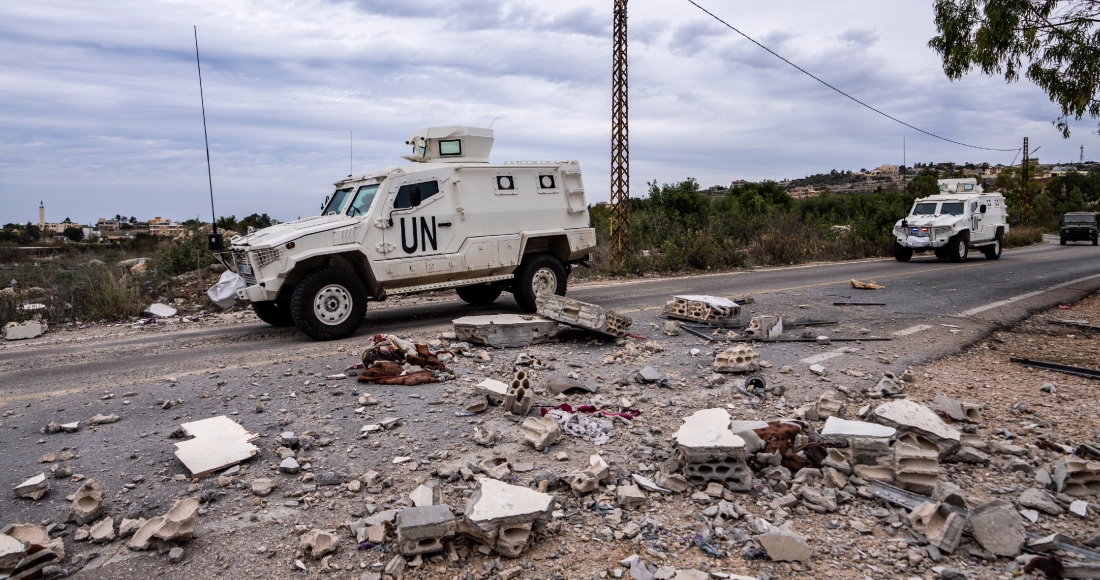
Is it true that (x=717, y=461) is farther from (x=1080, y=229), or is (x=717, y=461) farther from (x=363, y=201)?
(x=1080, y=229)

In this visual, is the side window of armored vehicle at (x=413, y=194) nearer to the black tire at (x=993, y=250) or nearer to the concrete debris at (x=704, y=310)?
the concrete debris at (x=704, y=310)

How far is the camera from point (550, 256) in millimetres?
10344

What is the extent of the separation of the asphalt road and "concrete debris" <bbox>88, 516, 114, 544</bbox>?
15 centimetres

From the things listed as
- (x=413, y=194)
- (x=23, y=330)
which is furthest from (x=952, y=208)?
(x=23, y=330)

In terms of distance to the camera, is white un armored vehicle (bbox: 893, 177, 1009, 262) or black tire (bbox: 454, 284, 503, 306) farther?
white un armored vehicle (bbox: 893, 177, 1009, 262)

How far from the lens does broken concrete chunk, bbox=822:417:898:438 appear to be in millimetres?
4238

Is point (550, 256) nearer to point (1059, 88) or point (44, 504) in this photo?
point (44, 504)

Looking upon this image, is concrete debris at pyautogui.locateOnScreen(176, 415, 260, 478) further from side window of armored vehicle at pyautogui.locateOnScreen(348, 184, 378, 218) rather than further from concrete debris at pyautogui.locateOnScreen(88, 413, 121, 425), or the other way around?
side window of armored vehicle at pyautogui.locateOnScreen(348, 184, 378, 218)

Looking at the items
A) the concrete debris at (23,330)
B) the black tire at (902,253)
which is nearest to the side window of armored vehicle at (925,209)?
the black tire at (902,253)

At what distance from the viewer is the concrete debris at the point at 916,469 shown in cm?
386

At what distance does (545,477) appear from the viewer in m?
4.00

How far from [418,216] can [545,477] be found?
571 cm

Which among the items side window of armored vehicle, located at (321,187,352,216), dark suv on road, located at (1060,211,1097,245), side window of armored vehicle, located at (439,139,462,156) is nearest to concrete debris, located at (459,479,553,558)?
side window of armored vehicle, located at (321,187,352,216)

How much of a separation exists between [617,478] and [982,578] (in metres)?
1.85
